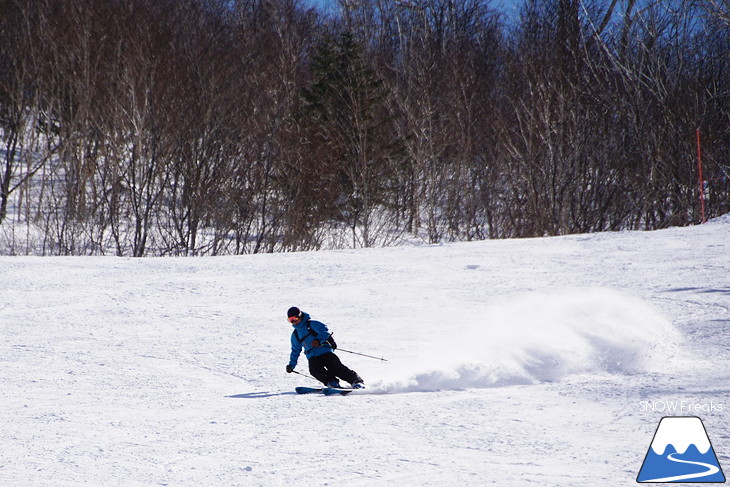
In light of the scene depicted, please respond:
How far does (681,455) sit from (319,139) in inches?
804

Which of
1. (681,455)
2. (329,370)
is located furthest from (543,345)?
(681,455)

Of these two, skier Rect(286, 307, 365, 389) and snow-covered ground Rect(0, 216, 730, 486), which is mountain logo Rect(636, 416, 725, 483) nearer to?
snow-covered ground Rect(0, 216, 730, 486)

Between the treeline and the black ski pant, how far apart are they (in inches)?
547

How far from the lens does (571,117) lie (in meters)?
24.2

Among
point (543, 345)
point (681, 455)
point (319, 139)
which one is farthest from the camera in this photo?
point (319, 139)

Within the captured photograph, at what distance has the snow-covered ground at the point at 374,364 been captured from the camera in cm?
485

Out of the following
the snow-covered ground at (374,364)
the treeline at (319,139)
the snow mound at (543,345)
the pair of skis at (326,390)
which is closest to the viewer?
the snow-covered ground at (374,364)

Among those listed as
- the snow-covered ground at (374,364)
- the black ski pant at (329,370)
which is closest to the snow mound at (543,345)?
the snow-covered ground at (374,364)

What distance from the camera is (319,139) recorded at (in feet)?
A: 79.7

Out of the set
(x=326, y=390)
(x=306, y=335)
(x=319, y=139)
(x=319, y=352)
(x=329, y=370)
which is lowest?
(x=326, y=390)

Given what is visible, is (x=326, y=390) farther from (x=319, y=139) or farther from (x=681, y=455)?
(x=319, y=139)

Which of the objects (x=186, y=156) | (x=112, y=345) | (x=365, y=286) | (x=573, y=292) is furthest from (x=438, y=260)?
(x=186, y=156)

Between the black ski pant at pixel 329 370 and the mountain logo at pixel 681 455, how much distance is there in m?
2.89

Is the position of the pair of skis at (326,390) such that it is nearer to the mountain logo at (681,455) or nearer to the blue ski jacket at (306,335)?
the blue ski jacket at (306,335)
